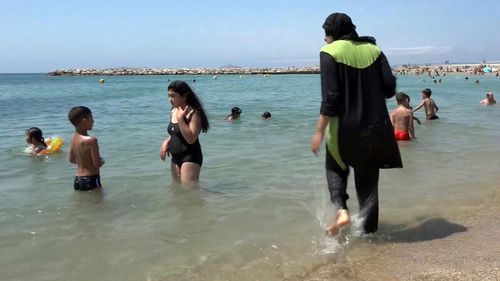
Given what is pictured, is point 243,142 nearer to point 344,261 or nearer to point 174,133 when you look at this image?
point 174,133

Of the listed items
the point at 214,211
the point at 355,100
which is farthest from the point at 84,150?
the point at 355,100

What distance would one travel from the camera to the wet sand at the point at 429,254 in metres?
3.33

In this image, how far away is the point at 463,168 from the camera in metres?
7.04

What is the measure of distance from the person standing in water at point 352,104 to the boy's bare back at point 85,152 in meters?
2.65

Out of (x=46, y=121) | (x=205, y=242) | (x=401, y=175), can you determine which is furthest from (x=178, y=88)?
(x=46, y=121)

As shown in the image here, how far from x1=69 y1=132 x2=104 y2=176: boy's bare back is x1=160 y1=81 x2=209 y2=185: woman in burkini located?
2.61ft

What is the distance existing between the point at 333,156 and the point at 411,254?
982mm

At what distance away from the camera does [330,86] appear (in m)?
3.59

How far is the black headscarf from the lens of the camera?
3.71 m

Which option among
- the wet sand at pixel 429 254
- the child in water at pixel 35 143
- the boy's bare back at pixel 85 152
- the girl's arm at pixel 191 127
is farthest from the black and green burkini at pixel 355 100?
the child in water at pixel 35 143

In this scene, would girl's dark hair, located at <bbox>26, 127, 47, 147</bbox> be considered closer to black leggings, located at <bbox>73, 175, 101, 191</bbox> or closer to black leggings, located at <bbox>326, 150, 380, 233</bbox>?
black leggings, located at <bbox>73, 175, 101, 191</bbox>

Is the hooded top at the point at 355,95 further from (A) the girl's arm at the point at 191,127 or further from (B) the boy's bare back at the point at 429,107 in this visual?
(B) the boy's bare back at the point at 429,107

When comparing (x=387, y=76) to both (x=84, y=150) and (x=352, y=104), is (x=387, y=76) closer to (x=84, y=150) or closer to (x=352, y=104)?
(x=352, y=104)

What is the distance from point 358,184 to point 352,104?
72cm
